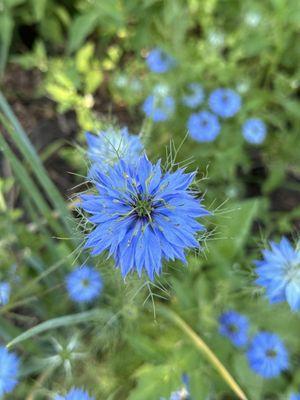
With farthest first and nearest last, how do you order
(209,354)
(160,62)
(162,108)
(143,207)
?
(160,62) → (162,108) → (209,354) → (143,207)

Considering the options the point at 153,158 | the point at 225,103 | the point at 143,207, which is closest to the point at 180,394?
the point at 153,158

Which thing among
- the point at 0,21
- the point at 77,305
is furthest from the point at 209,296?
the point at 0,21

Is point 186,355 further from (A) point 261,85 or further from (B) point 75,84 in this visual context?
(A) point 261,85

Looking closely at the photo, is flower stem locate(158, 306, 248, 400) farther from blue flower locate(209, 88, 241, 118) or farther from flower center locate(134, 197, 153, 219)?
blue flower locate(209, 88, 241, 118)

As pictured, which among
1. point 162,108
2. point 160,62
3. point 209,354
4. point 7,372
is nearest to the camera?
point 209,354

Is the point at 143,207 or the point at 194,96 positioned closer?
the point at 143,207

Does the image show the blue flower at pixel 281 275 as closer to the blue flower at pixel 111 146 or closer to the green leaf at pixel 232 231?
the green leaf at pixel 232 231

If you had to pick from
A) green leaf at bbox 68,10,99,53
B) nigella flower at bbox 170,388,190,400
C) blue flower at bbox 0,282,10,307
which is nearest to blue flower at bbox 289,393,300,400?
nigella flower at bbox 170,388,190,400

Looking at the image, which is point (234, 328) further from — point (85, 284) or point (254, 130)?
point (254, 130)
